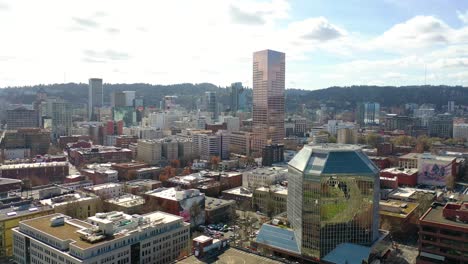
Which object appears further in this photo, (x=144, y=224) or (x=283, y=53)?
(x=283, y=53)

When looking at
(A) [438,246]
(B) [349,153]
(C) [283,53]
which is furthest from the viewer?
(C) [283,53]

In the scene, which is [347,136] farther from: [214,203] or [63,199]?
[63,199]

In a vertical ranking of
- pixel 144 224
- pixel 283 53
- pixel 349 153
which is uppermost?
pixel 283 53

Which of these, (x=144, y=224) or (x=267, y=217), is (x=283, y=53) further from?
(x=144, y=224)

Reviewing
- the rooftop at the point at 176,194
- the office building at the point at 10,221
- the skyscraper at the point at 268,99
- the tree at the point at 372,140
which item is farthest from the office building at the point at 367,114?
the office building at the point at 10,221

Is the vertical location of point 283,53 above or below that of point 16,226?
above

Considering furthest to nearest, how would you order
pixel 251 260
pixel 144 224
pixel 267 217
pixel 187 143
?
pixel 187 143
pixel 267 217
pixel 144 224
pixel 251 260

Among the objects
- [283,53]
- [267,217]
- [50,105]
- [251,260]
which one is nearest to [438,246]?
[251,260]
